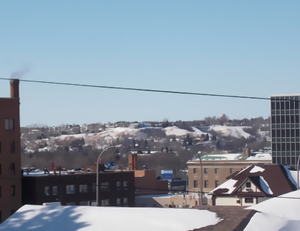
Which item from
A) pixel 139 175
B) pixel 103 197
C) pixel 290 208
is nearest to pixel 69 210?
pixel 290 208

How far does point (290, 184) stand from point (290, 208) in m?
40.8

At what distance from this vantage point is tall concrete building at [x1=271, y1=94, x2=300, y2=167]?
112 metres

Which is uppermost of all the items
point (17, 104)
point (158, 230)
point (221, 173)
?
point (17, 104)

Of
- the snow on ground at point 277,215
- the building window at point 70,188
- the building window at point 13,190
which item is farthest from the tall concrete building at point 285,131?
the snow on ground at point 277,215

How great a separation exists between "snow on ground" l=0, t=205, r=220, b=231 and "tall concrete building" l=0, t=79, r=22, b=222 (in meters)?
50.6

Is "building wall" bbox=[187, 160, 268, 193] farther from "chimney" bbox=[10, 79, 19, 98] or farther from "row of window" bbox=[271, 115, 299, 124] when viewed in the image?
"chimney" bbox=[10, 79, 19, 98]

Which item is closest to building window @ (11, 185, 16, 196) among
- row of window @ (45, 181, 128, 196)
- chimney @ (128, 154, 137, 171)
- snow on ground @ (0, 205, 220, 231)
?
row of window @ (45, 181, 128, 196)

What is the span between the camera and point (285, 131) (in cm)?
11344

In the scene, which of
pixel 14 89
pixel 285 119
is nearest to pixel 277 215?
pixel 14 89

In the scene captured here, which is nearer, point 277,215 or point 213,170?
point 277,215

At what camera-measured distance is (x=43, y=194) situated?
230 ft

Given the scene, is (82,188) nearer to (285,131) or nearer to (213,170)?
(213,170)

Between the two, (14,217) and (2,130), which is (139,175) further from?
(14,217)

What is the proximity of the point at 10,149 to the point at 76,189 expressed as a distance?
12021 millimetres
